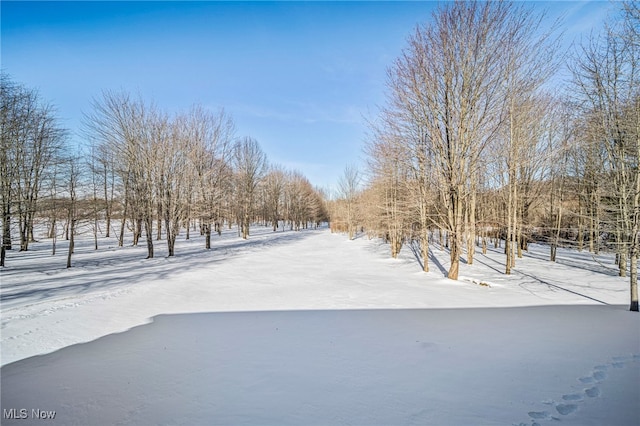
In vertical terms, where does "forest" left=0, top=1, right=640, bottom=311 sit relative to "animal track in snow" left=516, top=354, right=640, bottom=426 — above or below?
above

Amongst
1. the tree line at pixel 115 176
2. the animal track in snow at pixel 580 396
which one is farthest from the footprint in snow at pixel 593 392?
the tree line at pixel 115 176

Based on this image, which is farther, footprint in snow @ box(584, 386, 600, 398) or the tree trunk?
the tree trunk

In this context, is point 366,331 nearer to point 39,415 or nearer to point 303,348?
point 303,348

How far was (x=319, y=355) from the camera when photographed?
4152 mm

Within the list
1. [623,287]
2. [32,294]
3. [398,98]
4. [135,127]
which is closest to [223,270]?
[32,294]

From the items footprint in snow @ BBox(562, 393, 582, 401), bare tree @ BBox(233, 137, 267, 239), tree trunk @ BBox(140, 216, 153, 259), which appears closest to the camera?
footprint in snow @ BBox(562, 393, 582, 401)

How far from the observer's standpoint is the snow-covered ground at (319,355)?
290 centimetres

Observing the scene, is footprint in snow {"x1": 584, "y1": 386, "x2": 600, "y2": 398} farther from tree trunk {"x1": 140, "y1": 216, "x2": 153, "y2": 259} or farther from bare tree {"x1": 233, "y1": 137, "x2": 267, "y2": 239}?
bare tree {"x1": 233, "y1": 137, "x2": 267, "y2": 239}

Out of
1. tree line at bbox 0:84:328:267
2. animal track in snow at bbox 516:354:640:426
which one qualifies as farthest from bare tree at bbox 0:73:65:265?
animal track in snow at bbox 516:354:640:426

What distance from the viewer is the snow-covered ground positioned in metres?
2.90

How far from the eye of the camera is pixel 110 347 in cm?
445

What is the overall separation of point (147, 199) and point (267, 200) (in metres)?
35.7

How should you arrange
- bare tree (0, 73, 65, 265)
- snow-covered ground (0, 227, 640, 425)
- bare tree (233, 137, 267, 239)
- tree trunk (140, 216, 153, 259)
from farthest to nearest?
bare tree (233, 137, 267, 239), tree trunk (140, 216, 153, 259), bare tree (0, 73, 65, 265), snow-covered ground (0, 227, 640, 425)

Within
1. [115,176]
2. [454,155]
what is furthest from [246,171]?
[454,155]
